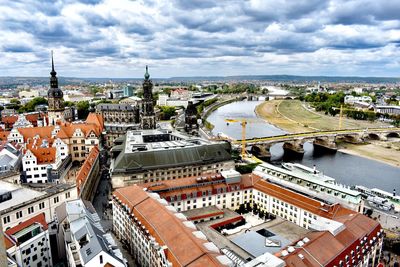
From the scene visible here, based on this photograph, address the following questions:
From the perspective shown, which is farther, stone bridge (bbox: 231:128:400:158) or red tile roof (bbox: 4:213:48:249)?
stone bridge (bbox: 231:128:400:158)

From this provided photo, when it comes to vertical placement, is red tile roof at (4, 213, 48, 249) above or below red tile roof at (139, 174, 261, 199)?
above

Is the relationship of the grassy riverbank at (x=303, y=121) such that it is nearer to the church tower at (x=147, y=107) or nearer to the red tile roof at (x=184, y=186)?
the church tower at (x=147, y=107)

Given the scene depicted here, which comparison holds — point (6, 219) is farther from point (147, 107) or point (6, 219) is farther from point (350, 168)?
point (350, 168)

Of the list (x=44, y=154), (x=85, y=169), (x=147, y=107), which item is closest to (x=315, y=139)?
(x=147, y=107)

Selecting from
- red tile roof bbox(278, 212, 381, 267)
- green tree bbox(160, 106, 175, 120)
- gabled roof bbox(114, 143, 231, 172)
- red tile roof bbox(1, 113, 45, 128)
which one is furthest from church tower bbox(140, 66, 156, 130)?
green tree bbox(160, 106, 175, 120)

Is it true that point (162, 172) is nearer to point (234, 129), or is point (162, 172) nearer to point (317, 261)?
point (317, 261)

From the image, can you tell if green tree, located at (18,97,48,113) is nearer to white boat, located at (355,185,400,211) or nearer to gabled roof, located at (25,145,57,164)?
gabled roof, located at (25,145,57,164)
